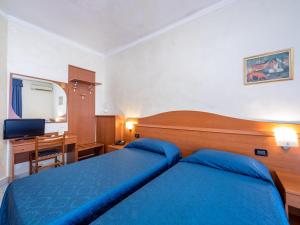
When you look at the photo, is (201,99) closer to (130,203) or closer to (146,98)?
(146,98)

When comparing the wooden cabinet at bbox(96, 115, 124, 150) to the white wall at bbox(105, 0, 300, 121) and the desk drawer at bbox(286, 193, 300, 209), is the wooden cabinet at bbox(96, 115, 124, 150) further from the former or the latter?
the desk drawer at bbox(286, 193, 300, 209)

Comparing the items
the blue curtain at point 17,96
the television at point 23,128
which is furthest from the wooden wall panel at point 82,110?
the blue curtain at point 17,96

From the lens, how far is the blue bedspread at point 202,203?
35.9 inches

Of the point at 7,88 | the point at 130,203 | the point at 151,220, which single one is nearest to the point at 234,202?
the point at 151,220

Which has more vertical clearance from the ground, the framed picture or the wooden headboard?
the framed picture

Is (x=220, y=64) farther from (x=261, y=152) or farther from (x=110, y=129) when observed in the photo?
(x=110, y=129)

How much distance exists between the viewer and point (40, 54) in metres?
2.78

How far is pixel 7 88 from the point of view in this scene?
7.93 ft

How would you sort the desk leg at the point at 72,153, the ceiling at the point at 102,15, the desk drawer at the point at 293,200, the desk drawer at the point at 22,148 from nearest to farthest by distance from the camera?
the desk drawer at the point at 293,200, the ceiling at the point at 102,15, the desk drawer at the point at 22,148, the desk leg at the point at 72,153

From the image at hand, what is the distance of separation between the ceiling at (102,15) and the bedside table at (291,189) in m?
2.42

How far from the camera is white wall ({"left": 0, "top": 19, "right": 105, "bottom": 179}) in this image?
8.14 ft

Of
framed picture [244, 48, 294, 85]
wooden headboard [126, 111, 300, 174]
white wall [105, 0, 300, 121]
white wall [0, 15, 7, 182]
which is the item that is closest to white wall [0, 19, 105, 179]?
white wall [0, 15, 7, 182]

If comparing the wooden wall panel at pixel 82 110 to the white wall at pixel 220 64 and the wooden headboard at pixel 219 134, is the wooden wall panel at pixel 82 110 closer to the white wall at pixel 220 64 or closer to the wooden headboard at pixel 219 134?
the white wall at pixel 220 64

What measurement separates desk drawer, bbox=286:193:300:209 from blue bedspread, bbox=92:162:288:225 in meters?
0.15
